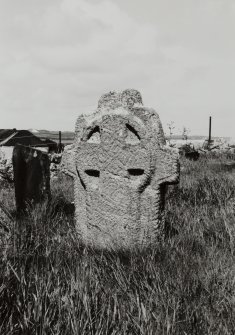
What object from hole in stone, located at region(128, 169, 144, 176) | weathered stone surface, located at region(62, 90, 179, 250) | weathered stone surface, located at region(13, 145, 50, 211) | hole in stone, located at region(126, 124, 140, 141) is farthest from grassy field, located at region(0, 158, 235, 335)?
weathered stone surface, located at region(13, 145, 50, 211)

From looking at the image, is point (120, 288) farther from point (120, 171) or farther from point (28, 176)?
point (28, 176)

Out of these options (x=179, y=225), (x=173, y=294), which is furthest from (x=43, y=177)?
(x=173, y=294)

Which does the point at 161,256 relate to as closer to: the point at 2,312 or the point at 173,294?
the point at 173,294

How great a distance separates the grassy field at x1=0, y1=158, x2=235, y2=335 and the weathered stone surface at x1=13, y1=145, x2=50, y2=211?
1.30 m

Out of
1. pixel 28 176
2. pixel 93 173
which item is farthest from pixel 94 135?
pixel 28 176

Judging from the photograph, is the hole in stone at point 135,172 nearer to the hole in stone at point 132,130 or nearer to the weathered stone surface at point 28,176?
the hole in stone at point 132,130

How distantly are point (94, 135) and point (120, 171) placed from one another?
441 mm

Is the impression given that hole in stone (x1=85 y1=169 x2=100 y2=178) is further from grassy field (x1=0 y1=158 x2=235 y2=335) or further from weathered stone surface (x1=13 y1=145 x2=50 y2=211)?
weathered stone surface (x1=13 y1=145 x2=50 y2=211)

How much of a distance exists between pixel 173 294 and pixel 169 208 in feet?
7.26

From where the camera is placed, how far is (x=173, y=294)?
7.23ft

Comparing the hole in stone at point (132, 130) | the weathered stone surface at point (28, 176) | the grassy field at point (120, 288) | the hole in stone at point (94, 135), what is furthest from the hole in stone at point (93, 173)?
the weathered stone surface at point (28, 176)

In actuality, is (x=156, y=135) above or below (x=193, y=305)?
above

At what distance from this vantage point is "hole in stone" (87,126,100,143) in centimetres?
361

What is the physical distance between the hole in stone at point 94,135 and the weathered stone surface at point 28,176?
132 centimetres
